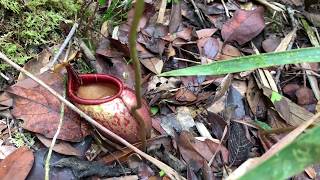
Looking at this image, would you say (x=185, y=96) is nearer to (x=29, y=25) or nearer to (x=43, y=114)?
(x=43, y=114)

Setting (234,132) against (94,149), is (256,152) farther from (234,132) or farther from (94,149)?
(94,149)

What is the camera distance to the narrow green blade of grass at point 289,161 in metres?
0.99

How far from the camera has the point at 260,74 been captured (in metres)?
1.90

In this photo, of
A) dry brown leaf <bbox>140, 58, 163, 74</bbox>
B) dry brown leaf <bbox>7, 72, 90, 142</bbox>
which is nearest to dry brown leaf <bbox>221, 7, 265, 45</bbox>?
dry brown leaf <bbox>140, 58, 163, 74</bbox>

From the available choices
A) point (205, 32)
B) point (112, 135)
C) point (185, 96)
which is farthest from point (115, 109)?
point (205, 32)

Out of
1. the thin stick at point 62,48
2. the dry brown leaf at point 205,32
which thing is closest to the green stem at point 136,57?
the thin stick at point 62,48

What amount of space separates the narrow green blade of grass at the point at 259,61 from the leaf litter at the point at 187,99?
0.69 ft

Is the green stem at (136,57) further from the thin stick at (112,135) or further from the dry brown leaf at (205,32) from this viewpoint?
the dry brown leaf at (205,32)

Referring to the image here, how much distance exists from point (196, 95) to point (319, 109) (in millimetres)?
451

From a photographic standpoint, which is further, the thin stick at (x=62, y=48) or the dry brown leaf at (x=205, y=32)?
the dry brown leaf at (x=205, y=32)

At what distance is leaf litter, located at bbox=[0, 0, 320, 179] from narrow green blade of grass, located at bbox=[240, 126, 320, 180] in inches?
18.6

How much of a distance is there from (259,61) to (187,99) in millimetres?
371

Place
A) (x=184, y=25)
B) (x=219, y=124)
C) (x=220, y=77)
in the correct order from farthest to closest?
(x=184, y=25) → (x=220, y=77) → (x=219, y=124)

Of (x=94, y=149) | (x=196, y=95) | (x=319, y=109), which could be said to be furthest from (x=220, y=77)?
(x=94, y=149)
